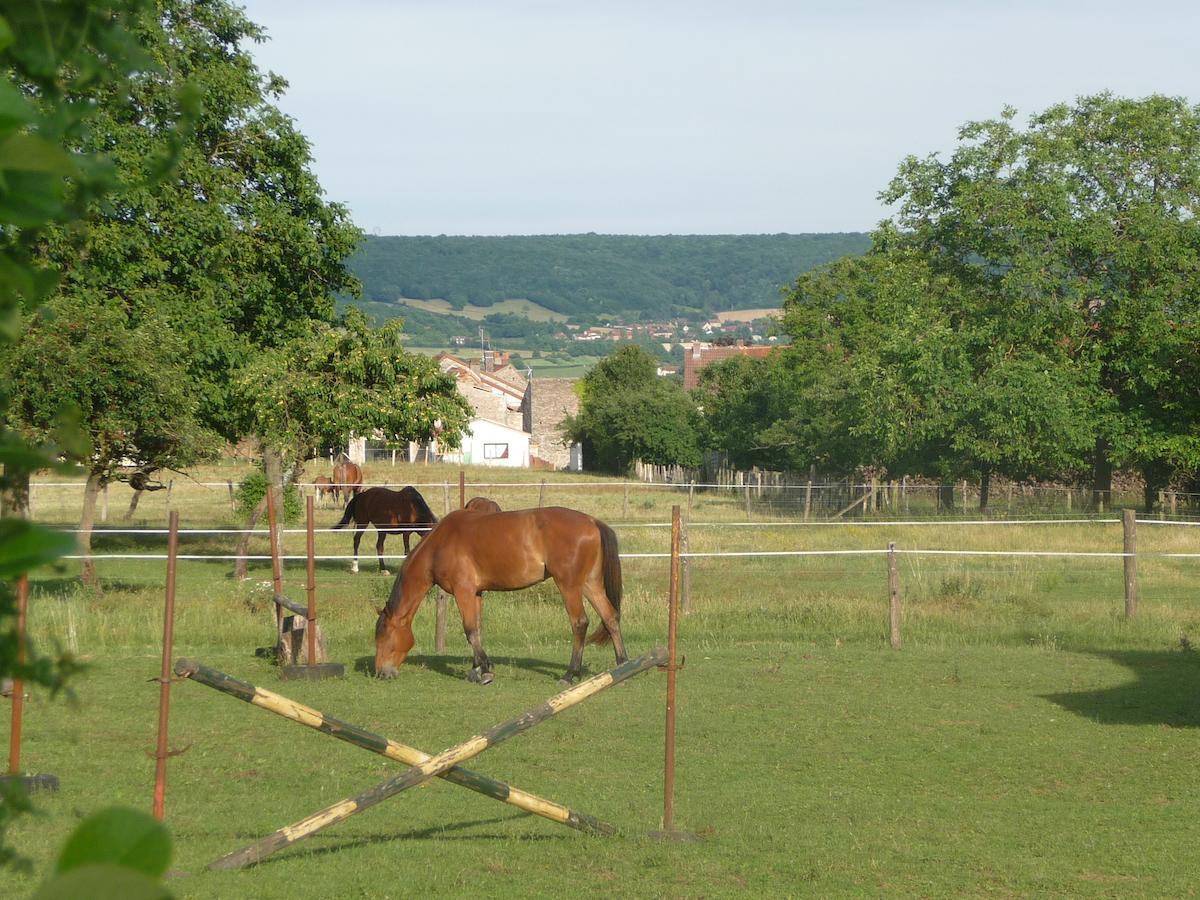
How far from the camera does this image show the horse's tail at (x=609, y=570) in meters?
11.4

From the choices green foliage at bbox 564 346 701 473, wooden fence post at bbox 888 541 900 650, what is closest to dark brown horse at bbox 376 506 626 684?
wooden fence post at bbox 888 541 900 650

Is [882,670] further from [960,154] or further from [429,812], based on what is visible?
[960,154]

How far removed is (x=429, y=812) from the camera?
7023 mm

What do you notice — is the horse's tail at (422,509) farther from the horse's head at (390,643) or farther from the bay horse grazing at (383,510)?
the horse's head at (390,643)

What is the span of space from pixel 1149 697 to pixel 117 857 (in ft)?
36.9

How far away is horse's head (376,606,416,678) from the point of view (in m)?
11.2

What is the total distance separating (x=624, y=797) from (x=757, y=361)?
46719 mm

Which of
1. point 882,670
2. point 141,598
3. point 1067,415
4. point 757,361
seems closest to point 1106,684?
point 882,670

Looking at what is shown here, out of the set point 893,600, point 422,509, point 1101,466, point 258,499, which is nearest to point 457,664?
point 893,600

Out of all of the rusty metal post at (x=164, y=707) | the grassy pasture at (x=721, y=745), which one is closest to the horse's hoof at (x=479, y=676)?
the grassy pasture at (x=721, y=745)

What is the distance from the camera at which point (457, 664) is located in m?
12.2

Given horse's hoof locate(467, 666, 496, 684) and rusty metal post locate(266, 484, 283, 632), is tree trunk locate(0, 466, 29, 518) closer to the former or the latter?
horse's hoof locate(467, 666, 496, 684)

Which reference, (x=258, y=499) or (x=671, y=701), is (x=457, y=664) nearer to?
(x=671, y=701)

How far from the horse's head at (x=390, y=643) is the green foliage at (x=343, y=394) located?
8.67 meters
